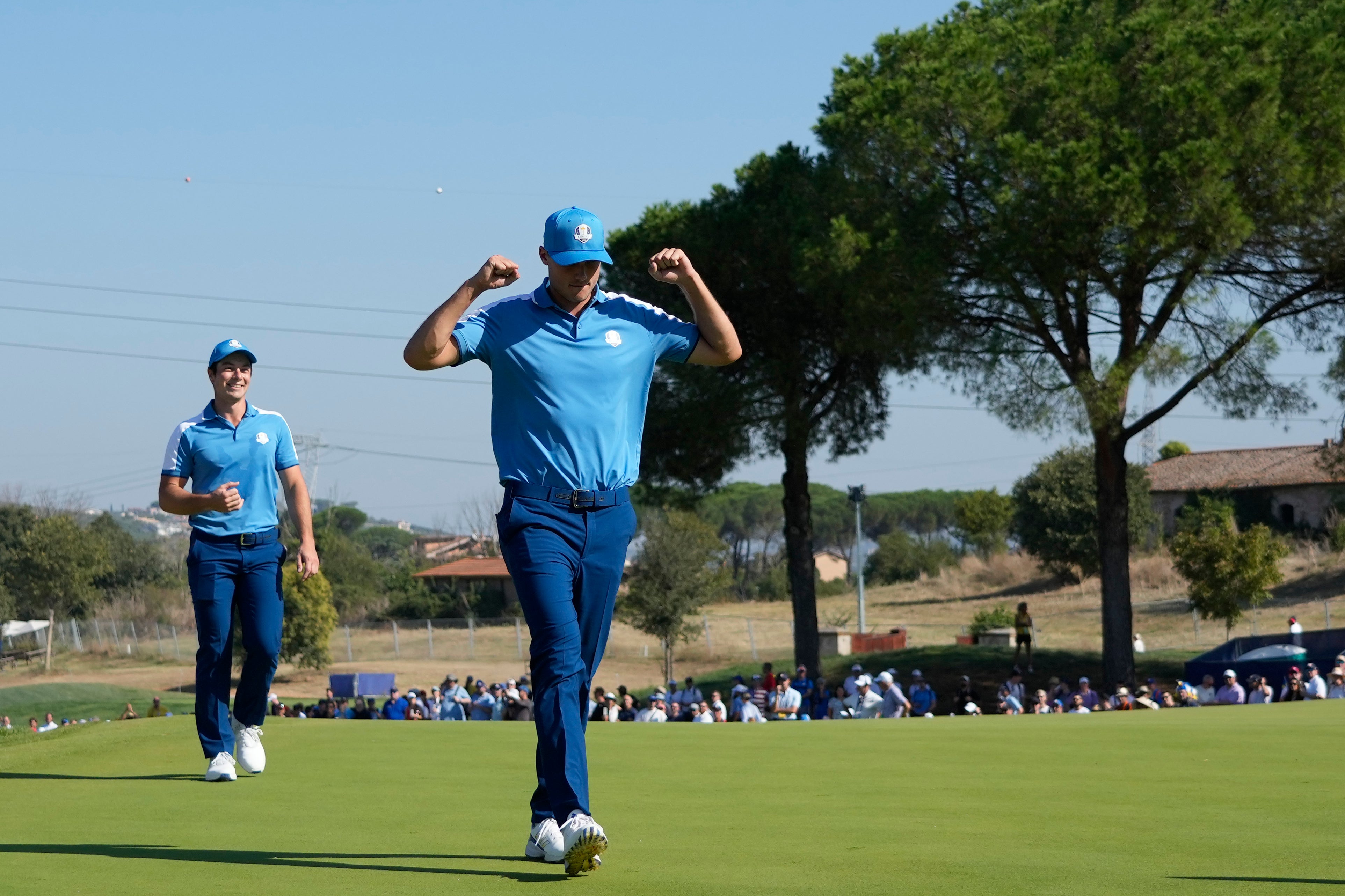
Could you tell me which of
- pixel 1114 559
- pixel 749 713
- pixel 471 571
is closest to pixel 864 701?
pixel 749 713

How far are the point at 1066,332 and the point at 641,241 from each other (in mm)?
10451

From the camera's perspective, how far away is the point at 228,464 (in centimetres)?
704

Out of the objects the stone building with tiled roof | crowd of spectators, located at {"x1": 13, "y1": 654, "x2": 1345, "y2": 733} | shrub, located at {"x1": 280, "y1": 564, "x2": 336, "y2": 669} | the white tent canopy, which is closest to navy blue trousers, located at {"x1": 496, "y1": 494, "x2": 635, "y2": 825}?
crowd of spectators, located at {"x1": 13, "y1": 654, "x2": 1345, "y2": 733}

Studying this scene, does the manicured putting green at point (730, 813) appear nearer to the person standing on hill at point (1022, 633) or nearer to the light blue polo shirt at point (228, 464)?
the light blue polo shirt at point (228, 464)

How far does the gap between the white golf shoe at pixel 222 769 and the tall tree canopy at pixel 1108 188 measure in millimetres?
18626

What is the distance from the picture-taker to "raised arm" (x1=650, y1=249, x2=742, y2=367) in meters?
4.71

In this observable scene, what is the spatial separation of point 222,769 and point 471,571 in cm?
8431

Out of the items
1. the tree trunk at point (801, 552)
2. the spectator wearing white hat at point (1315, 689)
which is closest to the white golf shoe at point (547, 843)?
the spectator wearing white hat at point (1315, 689)

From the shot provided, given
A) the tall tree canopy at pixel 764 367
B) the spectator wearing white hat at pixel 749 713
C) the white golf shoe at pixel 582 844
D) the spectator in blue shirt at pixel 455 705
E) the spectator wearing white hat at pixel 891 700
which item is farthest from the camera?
the tall tree canopy at pixel 764 367

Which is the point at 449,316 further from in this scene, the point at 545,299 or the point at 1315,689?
the point at 1315,689

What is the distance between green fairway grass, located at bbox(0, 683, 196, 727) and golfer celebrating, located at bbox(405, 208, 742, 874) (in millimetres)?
34431

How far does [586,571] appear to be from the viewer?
4664 millimetres

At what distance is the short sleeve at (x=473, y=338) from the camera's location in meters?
4.60

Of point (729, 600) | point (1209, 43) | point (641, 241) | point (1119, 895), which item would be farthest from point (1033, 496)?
point (1119, 895)
